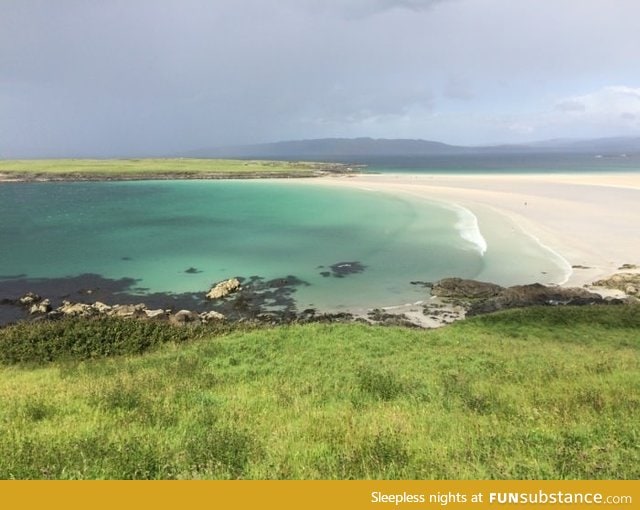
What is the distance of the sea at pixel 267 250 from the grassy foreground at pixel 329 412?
12408 millimetres

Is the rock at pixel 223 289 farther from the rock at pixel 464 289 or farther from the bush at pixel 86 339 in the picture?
the rock at pixel 464 289

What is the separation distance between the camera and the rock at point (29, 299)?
26.8m

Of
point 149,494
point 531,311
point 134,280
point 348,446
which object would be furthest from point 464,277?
point 149,494

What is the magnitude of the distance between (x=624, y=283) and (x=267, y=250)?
2946cm

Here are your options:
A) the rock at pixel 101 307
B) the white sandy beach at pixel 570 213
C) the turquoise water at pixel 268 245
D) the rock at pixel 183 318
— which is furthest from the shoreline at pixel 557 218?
the rock at pixel 101 307

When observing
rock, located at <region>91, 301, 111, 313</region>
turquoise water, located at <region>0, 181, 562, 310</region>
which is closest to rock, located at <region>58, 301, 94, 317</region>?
rock, located at <region>91, 301, 111, 313</region>

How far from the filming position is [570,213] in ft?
188

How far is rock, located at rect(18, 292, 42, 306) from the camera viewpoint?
1056 inches

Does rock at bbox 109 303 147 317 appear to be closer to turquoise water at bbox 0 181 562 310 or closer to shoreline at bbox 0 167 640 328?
turquoise water at bbox 0 181 562 310

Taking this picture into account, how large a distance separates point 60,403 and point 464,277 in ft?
93.7

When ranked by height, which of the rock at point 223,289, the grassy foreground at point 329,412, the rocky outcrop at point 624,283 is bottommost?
the rock at point 223,289

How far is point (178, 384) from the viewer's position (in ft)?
35.4

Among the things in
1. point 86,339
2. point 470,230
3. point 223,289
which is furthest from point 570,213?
point 86,339

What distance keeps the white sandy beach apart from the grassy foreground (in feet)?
69.9
